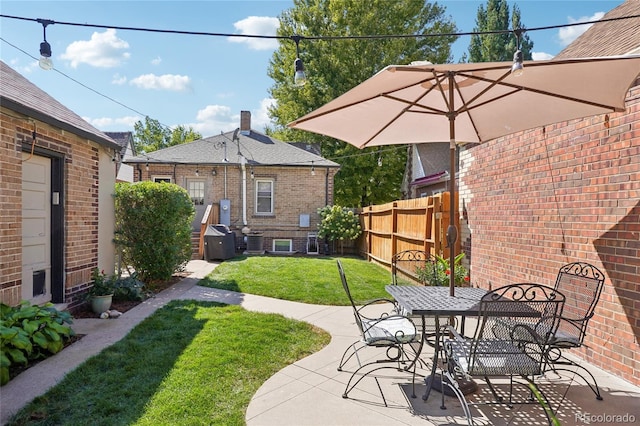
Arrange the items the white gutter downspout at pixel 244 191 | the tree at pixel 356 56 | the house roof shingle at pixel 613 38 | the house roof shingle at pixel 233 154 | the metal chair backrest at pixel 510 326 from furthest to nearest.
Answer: the tree at pixel 356 56
the house roof shingle at pixel 233 154
the white gutter downspout at pixel 244 191
the house roof shingle at pixel 613 38
the metal chair backrest at pixel 510 326

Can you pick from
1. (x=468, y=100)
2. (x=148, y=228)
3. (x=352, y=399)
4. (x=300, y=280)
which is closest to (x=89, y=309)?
(x=148, y=228)

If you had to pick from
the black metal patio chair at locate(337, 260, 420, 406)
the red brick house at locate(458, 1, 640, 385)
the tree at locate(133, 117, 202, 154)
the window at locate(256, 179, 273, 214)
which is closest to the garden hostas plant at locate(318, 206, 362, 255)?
the window at locate(256, 179, 273, 214)

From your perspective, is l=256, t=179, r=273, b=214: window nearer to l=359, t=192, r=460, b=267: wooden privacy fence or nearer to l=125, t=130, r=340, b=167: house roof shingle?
l=125, t=130, r=340, b=167: house roof shingle

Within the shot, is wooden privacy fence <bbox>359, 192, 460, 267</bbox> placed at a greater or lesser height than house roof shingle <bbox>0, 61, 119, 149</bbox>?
lesser

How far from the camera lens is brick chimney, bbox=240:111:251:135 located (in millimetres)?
18281

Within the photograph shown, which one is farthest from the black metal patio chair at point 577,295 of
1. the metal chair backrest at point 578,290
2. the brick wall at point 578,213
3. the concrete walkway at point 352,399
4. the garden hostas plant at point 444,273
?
the garden hostas plant at point 444,273

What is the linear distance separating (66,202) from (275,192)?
10227 millimetres

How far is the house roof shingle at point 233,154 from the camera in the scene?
15469mm

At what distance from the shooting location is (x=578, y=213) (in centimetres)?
417

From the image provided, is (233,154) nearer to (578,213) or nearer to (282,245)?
(282,245)

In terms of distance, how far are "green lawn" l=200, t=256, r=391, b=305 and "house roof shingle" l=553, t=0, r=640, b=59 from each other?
4.90m

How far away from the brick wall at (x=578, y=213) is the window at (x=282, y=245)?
1020cm

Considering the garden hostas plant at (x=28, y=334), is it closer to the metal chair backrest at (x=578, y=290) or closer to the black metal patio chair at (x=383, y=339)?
the black metal patio chair at (x=383, y=339)

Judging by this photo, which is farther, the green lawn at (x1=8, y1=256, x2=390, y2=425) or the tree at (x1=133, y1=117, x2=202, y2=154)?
the tree at (x1=133, y1=117, x2=202, y2=154)
